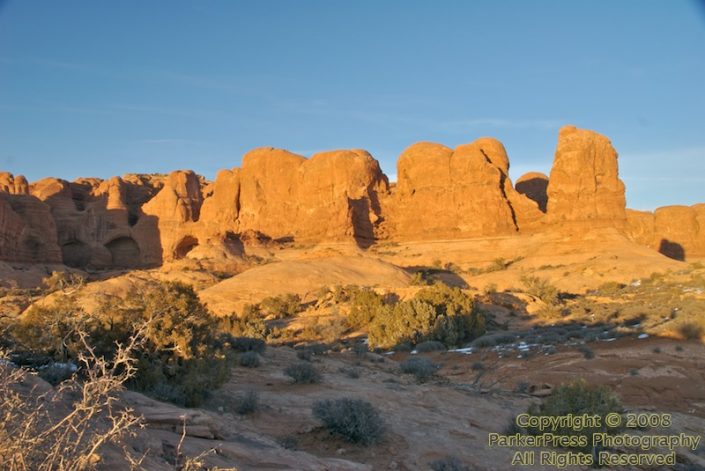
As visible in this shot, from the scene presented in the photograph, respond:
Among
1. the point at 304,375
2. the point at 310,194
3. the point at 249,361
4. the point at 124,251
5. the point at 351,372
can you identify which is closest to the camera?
the point at 304,375

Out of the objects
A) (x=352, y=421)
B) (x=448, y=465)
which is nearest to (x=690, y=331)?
(x=448, y=465)

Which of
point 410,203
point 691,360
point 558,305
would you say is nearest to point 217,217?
point 410,203

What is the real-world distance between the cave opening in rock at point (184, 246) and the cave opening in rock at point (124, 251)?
12.3ft

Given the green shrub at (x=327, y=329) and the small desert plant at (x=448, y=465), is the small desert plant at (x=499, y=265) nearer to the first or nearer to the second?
the green shrub at (x=327, y=329)

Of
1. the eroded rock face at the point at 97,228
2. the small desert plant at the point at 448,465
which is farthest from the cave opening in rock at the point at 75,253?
the small desert plant at the point at 448,465

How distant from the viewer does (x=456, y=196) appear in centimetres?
5350

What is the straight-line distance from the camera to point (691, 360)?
1246 cm

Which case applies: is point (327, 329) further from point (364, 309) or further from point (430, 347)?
point (430, 347)

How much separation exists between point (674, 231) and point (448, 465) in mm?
65931

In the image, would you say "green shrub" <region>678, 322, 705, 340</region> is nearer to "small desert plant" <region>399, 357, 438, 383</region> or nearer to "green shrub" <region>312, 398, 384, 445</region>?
"small desert plant" <region>399, 357, 438, 383</region>

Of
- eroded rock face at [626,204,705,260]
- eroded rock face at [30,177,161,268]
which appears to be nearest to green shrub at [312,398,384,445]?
eroded rock face at [30,177,161,268]

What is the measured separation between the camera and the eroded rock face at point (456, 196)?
51875mm

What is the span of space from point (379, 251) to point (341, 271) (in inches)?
587

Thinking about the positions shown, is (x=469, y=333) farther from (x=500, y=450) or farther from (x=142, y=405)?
(x=142, y=405)
